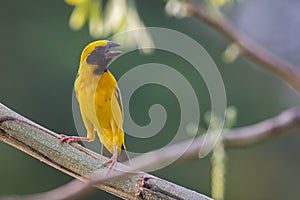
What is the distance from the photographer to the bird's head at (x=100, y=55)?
1.96ft

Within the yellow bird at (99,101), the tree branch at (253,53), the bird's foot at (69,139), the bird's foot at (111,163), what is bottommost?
the bird's foot at (111,163)

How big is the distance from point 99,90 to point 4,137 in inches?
3.9

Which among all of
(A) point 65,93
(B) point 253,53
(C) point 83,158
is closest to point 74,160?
(C) point 83,158

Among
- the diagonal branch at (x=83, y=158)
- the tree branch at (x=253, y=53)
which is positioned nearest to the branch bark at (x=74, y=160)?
the diagonal branch at (x=83, y=158)

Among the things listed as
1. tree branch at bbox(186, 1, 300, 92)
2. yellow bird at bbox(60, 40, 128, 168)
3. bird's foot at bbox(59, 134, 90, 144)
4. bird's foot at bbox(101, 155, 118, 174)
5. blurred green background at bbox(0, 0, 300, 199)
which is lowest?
bird's foot at bbox(101, 155, 118, 174)

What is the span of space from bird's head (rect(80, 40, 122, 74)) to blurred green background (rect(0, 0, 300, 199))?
1.24m

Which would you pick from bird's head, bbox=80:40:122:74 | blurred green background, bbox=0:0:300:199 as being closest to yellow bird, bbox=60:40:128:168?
bird's head, bbox=80:40:122:74

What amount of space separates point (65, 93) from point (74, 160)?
1.91m

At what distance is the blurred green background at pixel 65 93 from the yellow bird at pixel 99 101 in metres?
1.24

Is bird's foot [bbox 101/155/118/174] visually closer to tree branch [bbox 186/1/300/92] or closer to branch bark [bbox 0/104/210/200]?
branch bark [bbox 0/104/210/200]

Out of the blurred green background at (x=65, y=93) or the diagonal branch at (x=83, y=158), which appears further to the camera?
the blurred green background at (x=65, y=93)

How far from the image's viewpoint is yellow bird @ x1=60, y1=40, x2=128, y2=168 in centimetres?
60

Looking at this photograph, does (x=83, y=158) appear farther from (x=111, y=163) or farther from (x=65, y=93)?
(x=65, y=93)

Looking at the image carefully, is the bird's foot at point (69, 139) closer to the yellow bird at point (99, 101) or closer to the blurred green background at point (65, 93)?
the yellow bird at point (99, 101)
